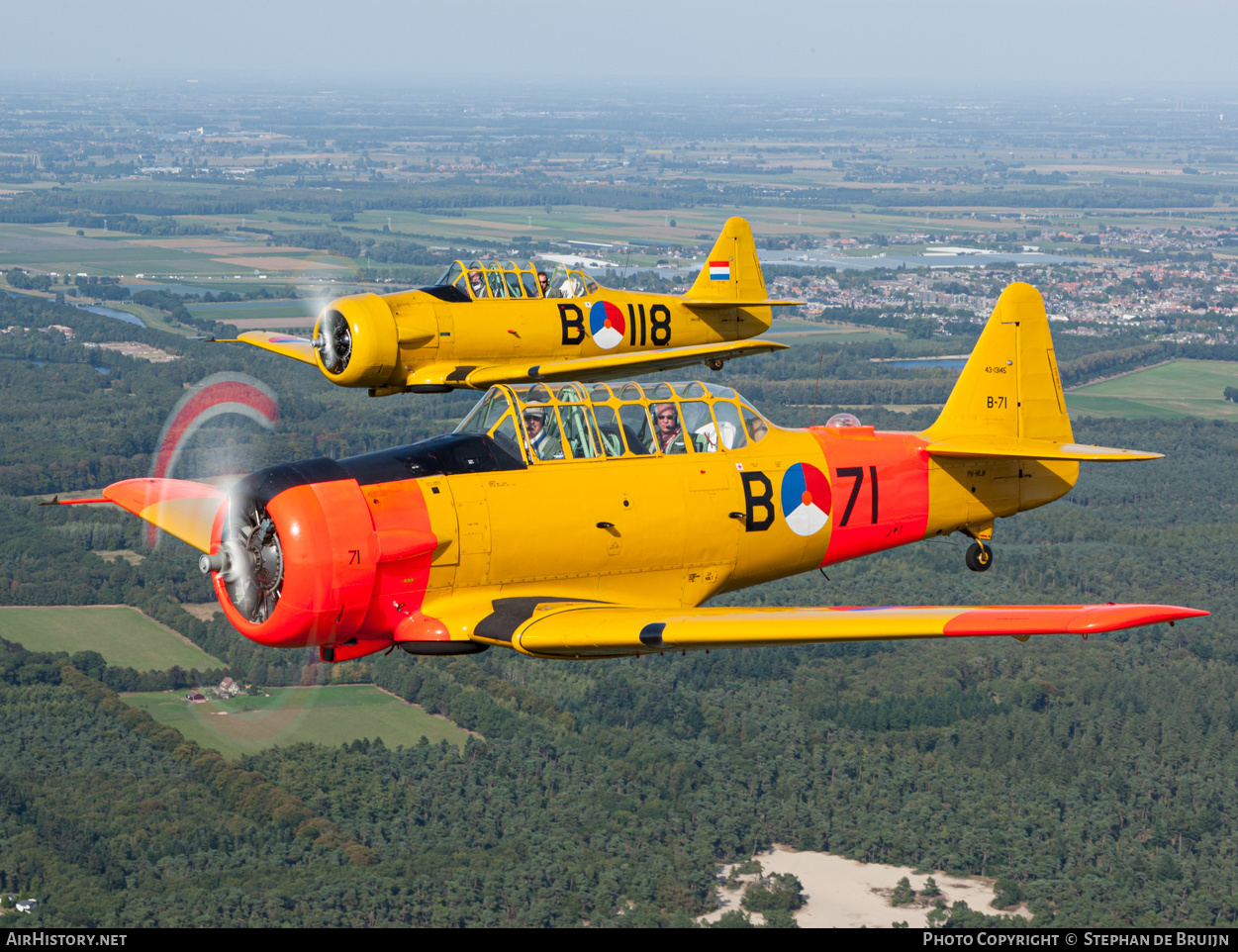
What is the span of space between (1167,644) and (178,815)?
331ft

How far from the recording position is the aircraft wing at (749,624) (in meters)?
14.3

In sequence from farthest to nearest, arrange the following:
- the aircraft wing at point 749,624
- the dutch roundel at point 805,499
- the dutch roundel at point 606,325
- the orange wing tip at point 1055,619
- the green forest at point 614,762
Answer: the green forest at point 614,762 < the dutch roundel at point 606,325 < the dutch roundel at point 805,499 < the aircraft wing at point 749,624 < the orange wing tip at point 1055,619

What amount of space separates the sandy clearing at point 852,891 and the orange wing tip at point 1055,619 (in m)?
87.9

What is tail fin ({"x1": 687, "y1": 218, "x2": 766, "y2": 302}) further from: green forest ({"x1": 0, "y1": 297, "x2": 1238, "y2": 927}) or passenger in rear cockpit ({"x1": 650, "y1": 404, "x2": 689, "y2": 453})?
green forest ({"x1": 0, "y1": 297, "x2": 1238, "y2": 927})

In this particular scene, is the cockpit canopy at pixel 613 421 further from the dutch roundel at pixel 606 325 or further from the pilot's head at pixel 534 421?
the dutch roundel at pixel 606 325

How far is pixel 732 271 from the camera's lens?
33.6 m

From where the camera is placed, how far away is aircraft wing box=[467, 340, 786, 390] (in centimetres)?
2577

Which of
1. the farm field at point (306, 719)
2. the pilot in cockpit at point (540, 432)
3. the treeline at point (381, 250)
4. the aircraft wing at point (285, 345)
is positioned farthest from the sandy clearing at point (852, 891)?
the pilot in cockpit at point (540, 432)

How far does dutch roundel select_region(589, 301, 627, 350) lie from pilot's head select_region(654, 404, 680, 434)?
1149 cm

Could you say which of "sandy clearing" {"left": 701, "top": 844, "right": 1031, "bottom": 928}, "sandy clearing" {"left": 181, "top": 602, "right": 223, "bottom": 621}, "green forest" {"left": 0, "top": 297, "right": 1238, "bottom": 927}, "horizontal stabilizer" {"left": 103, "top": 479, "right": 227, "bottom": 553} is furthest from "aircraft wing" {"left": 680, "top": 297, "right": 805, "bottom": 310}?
"sandy clearing" {"left": 181, "top": 602, "right": 223, "bottom": 621}

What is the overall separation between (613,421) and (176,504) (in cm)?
555

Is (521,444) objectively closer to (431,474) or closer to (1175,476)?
(431,474)

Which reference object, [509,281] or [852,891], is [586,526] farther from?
[852,891]
